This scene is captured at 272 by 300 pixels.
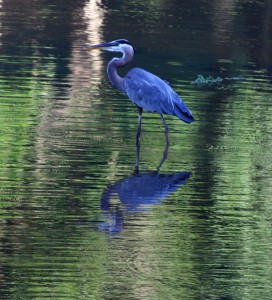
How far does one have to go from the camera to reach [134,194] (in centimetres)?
1416

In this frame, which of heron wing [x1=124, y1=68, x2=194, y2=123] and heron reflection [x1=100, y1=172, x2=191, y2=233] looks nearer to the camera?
heron reflection [x1=100, y1=172, x2=191, y2=233]

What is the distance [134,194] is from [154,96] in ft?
12.8

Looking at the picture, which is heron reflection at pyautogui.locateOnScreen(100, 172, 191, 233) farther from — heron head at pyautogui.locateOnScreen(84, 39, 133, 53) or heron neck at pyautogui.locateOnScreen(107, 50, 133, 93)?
heron head at pyautogui.locateOnScreen(84, 39, 133, 53)

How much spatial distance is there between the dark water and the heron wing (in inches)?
14.9

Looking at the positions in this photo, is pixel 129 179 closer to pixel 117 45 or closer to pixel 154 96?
pixel 154 96

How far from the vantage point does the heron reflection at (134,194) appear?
42.6 feet

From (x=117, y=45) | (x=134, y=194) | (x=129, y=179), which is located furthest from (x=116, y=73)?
(x=134, y=194)

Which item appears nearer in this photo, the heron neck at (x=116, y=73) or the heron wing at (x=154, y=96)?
the heron wing at (x=154, y=96)

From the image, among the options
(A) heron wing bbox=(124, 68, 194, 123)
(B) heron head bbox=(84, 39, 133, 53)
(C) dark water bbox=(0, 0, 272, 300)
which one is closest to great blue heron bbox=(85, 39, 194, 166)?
(A) heron wing bbox=(124, 68, 194, 123)

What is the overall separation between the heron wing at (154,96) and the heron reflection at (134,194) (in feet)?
7.78

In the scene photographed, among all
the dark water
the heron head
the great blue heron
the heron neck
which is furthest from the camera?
the heron head

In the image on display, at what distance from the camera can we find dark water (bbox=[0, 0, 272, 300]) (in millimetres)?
10906

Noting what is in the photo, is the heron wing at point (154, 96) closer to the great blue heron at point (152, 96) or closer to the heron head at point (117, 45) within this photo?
the great blue heron at point (152, 96)

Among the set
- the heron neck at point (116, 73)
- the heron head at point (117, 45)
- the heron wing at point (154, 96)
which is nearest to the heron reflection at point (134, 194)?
the heron wing at point (154, 96)
